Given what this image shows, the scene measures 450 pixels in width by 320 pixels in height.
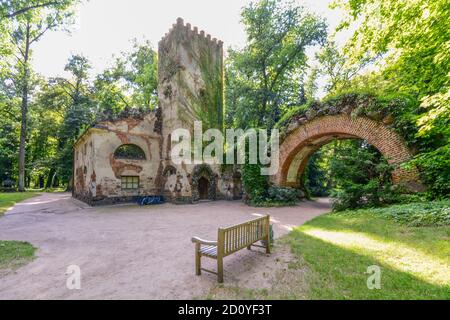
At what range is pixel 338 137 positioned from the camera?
13156 millimetres

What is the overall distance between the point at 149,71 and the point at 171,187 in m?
14.0

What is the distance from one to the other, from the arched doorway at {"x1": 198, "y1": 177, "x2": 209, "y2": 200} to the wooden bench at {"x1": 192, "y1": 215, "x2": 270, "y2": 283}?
1182cm

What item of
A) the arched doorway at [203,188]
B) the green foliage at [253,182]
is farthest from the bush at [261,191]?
the arched doorway at [203,188]

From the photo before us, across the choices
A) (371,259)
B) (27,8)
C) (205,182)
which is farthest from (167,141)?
(371,259)

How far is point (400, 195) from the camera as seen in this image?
8.66m

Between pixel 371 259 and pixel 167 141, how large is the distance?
13952 mm

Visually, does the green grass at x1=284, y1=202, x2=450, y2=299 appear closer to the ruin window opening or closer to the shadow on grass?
the shadow on grass

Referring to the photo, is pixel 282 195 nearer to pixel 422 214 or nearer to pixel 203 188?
pixel 203 188

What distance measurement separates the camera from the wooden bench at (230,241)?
13.0ft

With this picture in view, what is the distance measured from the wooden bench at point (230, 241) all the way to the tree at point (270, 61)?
16.6 m

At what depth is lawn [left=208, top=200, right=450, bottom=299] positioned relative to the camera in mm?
3316

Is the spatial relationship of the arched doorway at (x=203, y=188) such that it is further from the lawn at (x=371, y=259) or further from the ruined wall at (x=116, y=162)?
the lawn at (x=371, y=259)

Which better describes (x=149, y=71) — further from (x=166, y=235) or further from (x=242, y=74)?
(x=166, y=235)
